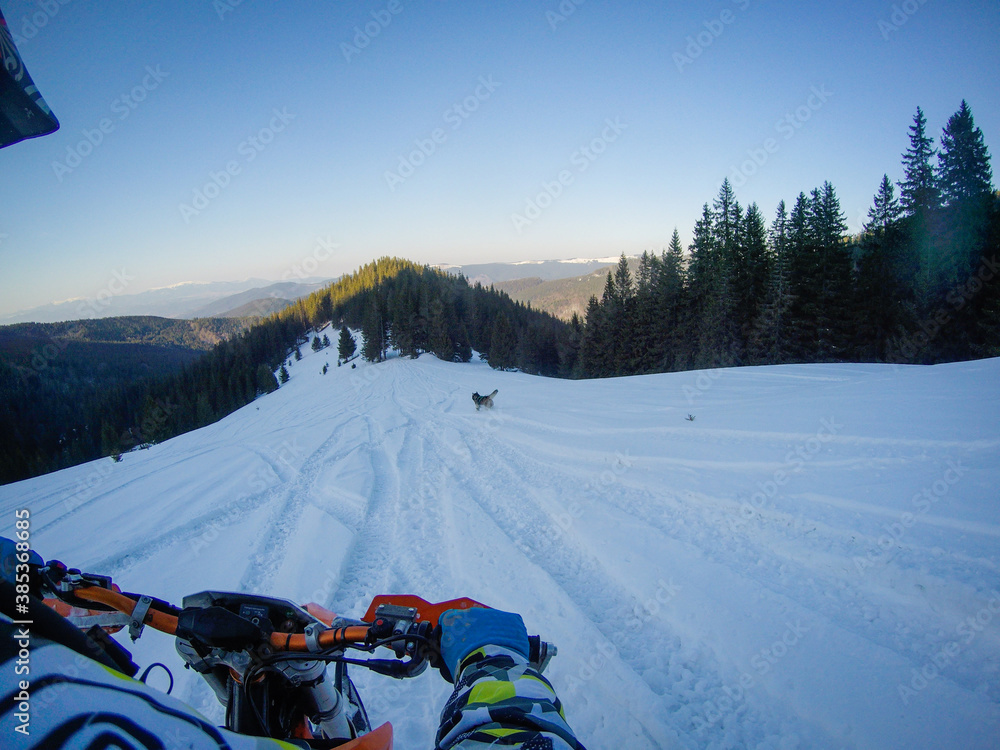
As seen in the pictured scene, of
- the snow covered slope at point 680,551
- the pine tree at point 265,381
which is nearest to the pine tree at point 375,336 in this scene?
the pine tree at point 265,381

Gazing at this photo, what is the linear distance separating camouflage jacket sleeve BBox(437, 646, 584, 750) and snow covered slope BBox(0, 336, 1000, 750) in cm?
156

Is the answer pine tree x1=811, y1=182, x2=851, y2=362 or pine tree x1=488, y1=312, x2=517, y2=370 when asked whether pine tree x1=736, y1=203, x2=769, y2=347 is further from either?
pine tree x1=488, y1=312, x2=517, y2=370

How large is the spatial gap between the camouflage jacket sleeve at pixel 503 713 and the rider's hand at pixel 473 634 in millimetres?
103

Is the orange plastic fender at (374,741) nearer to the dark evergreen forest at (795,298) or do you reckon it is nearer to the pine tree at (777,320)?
the dark evergreen forest at (795,298)

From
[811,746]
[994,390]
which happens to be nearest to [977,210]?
[994,390]

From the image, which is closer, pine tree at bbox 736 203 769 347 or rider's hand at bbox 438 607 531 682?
rider's hand at bbox 438 607 531 682

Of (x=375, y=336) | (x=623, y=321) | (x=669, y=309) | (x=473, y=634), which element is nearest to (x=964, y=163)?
(x=669, y=309)

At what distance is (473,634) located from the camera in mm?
1724

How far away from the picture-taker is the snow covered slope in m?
2.62

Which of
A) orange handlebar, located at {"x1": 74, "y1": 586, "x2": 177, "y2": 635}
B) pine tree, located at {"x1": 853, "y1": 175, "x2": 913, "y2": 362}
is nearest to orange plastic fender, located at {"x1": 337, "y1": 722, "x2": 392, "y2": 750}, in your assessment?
orange handlebar, located at {"x1": 74, "y1": 586, "x2": 177, "y2": 635}

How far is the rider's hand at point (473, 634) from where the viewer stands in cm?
167

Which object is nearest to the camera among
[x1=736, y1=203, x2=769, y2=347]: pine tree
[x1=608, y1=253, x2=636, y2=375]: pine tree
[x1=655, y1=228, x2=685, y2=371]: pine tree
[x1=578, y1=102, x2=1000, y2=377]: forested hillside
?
[x1=578, y1=102, x2=1000, y2=377]: forested hillside

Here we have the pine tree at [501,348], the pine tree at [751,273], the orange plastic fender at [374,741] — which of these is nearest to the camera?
the orange plastic fender at [374,741]

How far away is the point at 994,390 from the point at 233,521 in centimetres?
1201
